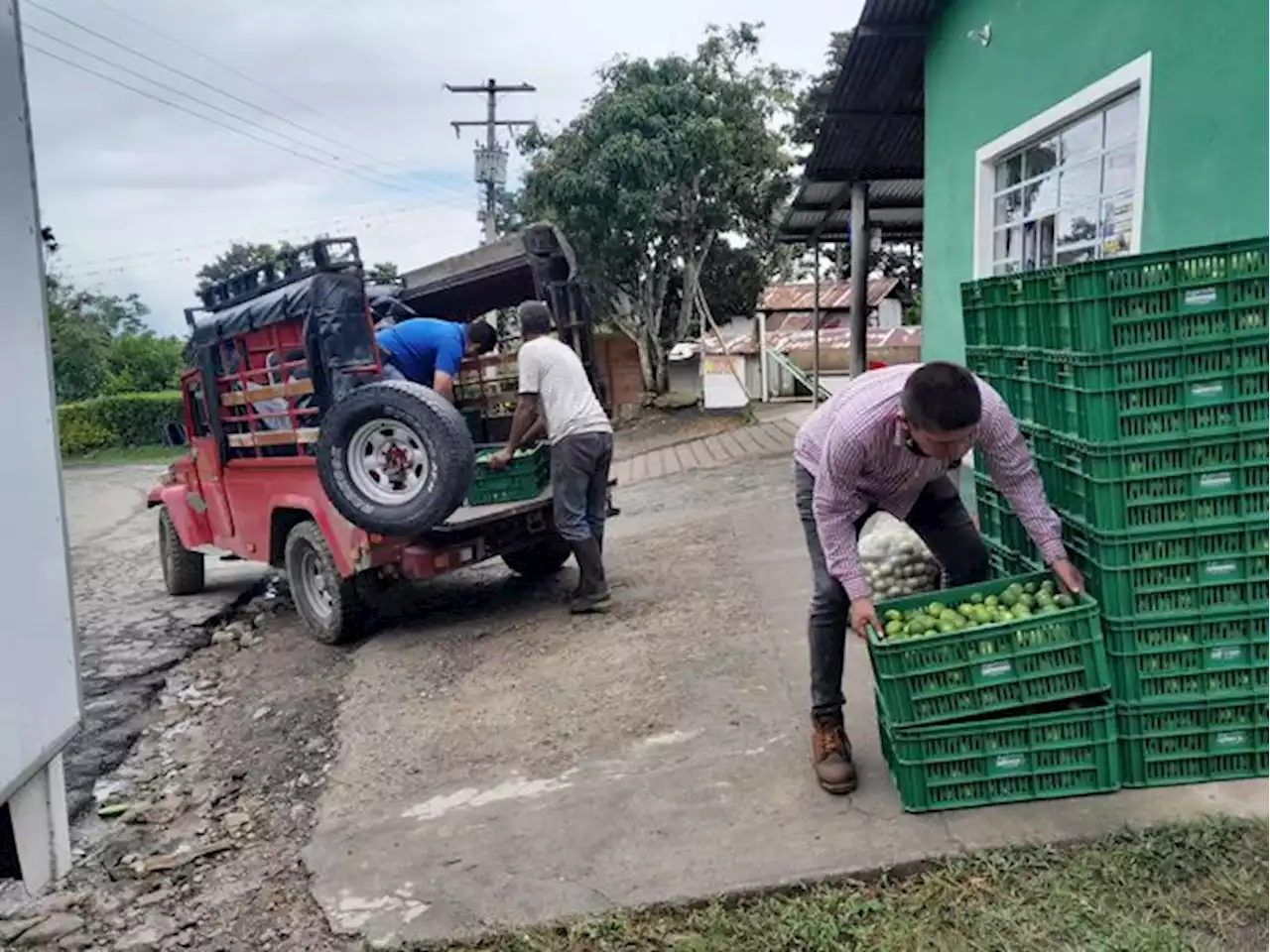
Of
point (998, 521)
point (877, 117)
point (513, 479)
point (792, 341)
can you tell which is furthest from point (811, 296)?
point (998, 521)

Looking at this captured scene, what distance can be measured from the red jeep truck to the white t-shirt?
573 millimetres

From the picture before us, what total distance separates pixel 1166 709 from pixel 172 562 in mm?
8197

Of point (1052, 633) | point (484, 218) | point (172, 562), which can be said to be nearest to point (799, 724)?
point (1052, 633)

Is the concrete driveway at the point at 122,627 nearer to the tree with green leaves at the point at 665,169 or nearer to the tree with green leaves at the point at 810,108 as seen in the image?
the tree with green leaves at the point at 665,169

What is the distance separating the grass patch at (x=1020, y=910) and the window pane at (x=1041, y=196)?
17.2 feet

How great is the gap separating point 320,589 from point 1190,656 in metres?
5.21

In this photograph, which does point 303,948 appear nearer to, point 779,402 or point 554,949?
point 554,949

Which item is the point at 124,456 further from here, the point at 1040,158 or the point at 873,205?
the point at 1040,158

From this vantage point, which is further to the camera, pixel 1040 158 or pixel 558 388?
pixel 1040 158

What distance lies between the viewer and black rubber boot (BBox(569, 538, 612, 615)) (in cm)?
617

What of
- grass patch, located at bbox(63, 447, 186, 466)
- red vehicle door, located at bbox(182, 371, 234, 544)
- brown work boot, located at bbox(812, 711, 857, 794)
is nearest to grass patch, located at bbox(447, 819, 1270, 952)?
brown work boot, located at bbox(812, 711, 857, 794)

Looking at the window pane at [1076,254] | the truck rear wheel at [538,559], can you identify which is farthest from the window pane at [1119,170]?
the truck rear wheel at [538,559]

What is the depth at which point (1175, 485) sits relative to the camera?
3008mm

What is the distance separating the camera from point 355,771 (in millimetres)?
4367
